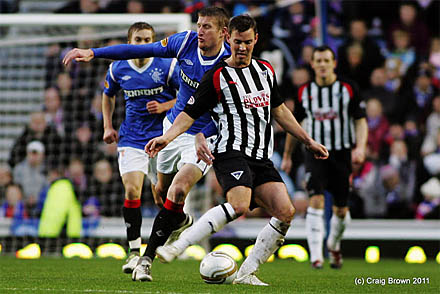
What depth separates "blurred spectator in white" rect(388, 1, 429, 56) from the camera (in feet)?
44.7

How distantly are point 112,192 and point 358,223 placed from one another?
3620 millimetres

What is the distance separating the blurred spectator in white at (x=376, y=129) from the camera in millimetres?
12477

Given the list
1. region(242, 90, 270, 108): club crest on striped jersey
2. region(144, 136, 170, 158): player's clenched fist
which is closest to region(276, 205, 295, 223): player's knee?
region(242, 90, 270, 108): club crest on striped jersey

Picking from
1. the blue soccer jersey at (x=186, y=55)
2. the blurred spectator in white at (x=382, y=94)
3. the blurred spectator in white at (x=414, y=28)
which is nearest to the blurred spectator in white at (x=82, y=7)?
the blurred spectator in white at (x=382, y=94)

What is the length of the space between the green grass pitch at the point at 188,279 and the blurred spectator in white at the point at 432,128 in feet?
10.4

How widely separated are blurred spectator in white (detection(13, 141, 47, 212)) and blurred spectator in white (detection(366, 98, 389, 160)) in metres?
4.90

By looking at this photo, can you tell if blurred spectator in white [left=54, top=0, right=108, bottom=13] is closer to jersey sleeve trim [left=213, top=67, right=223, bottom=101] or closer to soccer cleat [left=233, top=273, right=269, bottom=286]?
jersey sleeve trim [left=213, top=67, right=223, bottom=101]

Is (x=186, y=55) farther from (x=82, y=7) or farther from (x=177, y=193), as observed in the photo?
(x=82, y=7)

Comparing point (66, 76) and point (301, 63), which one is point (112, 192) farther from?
point (301, 63)

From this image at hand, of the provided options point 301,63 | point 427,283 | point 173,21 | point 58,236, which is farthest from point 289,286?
point 301,63

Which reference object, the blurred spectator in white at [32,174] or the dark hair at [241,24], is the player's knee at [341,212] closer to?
the dark hair at [241,24]

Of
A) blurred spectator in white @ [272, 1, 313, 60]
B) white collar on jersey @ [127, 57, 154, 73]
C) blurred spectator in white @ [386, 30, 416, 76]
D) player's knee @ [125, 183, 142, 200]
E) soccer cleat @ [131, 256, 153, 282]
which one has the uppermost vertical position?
blurred spectator in white @ [272, 1, 313, 60]

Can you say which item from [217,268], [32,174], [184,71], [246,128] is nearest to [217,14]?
[184,71]

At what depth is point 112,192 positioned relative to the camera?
1235 cm
